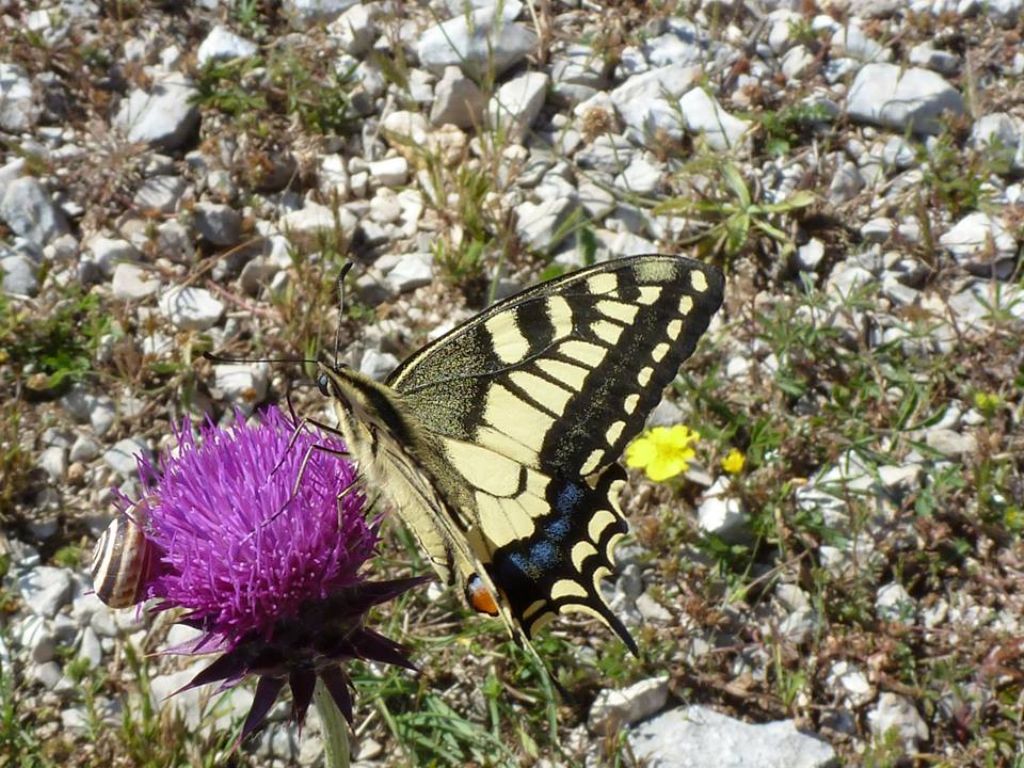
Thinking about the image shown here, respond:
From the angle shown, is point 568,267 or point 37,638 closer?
point 37,638

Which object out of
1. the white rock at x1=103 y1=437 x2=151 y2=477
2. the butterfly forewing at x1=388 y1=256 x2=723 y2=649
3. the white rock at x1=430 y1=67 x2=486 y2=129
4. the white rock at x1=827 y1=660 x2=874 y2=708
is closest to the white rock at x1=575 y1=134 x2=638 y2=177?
the white rock at x1=430 y1=67 x2=486 y2=129

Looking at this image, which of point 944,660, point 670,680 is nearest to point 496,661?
point 670,680

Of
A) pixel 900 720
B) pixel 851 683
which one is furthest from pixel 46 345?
pixel 900 720

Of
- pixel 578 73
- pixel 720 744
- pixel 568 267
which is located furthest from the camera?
pixel 578 73

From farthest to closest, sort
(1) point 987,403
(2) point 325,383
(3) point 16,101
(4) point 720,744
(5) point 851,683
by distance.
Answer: (3) point 16,101
(1) point 987,403
(5) point 851,683
(4) point 720,744
(2) point 325,383

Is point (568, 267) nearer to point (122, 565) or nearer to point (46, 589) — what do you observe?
point (46, 589)

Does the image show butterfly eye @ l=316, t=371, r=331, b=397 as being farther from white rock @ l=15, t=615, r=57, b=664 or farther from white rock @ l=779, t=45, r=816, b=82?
white rock @ l=779, t=45, r=816, b=82

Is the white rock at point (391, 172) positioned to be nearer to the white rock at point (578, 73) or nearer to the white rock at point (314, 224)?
the white rock at point (314, 224)

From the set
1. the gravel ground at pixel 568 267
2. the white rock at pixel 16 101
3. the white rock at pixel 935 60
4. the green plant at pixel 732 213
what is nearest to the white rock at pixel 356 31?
the gravel ground at pixel 568 267
